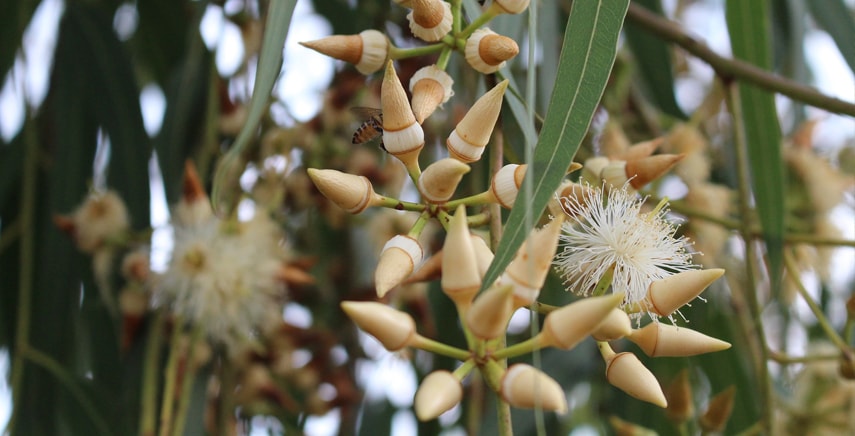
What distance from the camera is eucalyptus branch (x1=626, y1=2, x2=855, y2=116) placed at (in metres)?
0.87

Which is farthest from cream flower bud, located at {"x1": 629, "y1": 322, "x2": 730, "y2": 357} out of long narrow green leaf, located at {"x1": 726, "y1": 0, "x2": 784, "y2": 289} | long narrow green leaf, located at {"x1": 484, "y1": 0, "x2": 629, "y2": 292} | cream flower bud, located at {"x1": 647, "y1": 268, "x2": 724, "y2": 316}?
long narrow green leaf, located at {"x1": 726, "y1": 0, "x2": 784, "y2": 289}

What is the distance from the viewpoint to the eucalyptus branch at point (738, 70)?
2.85 feet

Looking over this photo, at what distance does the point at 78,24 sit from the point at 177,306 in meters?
0.62

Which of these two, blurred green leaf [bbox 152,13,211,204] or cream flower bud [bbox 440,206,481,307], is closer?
cream flower bud [bbox 440,206,481,307]

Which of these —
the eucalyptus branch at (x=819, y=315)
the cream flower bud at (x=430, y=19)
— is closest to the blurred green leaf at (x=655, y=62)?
the eucalyptus branch at (x=819, y=315)

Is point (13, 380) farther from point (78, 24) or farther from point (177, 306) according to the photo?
point (78, 24)

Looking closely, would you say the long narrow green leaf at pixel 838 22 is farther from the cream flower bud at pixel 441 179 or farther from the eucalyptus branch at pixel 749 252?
the cream flower bud at pixel 441 179

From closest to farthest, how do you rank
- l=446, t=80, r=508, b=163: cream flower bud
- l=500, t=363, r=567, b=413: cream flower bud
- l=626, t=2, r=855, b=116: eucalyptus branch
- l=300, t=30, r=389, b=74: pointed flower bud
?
l=500, t=363, r=567, b=413: cream flower bud → l=446, t=80, r=508, b=163: cream flower bud → l=300, t=30, r=389, b=74: pointed flower bud → l=626, t=2, r=855, b=116: eucalyptus branch

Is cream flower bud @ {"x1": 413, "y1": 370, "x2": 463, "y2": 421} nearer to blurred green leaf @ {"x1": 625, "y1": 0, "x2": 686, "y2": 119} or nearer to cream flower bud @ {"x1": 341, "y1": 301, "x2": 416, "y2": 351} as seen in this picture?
cream flower bud @ {"x1": 341, "y1": 301, "x2": 416, "y2": 351}

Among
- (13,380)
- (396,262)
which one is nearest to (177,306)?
(13,380)

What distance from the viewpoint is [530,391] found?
457 millimetres

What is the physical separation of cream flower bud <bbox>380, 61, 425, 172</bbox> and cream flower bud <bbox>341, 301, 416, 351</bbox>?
12cm

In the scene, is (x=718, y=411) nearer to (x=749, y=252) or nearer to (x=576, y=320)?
(x=749, y=252)

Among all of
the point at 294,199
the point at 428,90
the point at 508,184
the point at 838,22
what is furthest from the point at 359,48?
the point at 294,199
